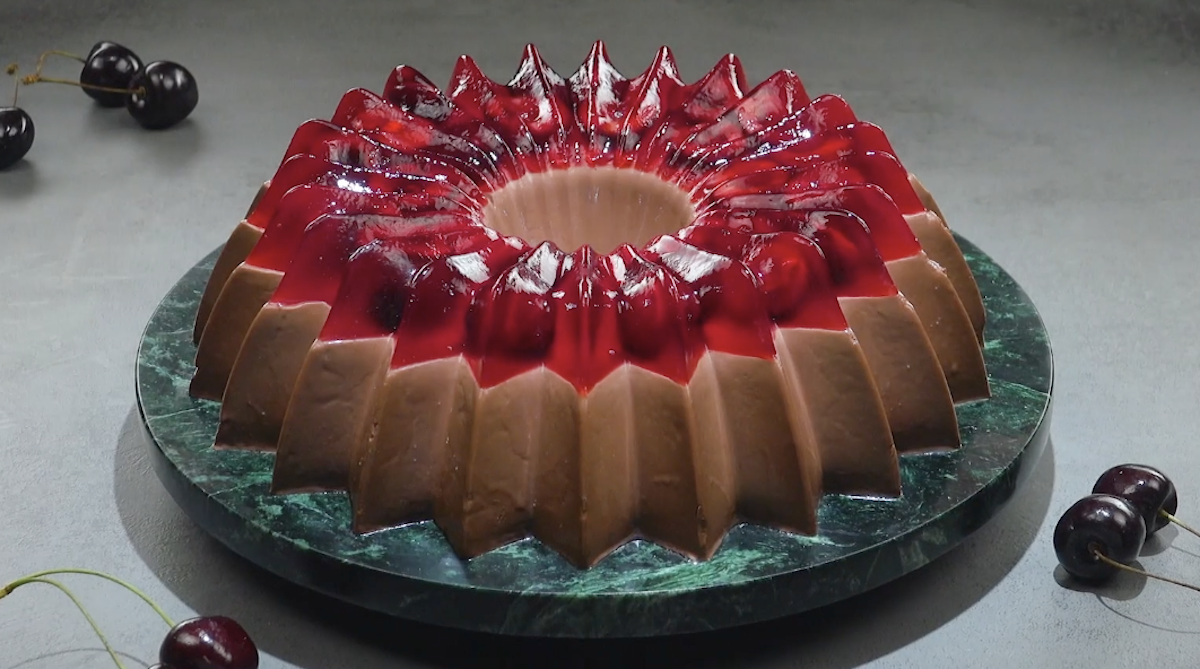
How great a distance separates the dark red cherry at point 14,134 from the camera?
174 inches

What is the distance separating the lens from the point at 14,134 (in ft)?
14.5

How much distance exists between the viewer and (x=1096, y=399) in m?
3.48

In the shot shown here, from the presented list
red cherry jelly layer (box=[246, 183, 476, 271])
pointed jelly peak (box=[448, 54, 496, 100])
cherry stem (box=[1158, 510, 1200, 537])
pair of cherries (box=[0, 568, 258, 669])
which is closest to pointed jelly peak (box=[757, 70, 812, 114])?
pointed jelly peak (box=[448, 54, 496, 100])

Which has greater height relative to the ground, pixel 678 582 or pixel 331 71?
pixel 331 71

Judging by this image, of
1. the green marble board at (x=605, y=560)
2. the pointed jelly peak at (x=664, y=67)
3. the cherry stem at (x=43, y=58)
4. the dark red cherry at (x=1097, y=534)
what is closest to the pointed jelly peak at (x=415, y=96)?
the pointed jelly peak at (x=664, y=67)

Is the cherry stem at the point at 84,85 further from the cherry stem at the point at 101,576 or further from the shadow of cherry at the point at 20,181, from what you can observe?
the cherry stem at the point at 101,576

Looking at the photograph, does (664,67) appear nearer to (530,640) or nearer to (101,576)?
(530,640)

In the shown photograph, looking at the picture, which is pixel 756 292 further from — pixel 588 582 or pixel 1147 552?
pixel 1147 552

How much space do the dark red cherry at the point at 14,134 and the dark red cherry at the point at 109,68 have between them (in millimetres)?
293

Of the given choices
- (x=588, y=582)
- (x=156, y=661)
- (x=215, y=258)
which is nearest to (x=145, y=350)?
(x=215, y=258)

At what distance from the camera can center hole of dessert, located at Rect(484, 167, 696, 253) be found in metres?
3.21

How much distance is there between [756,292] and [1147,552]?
36.5 inches

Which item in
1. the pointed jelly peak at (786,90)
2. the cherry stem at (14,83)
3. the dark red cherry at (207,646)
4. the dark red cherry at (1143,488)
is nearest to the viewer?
the dark red cherry at (207,646)

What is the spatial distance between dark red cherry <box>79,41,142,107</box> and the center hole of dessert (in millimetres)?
2033
